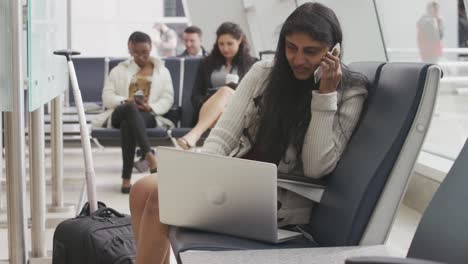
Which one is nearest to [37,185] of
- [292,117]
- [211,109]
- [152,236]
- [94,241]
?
[94,241]

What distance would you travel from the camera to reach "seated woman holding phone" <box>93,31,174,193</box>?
20.7 feet

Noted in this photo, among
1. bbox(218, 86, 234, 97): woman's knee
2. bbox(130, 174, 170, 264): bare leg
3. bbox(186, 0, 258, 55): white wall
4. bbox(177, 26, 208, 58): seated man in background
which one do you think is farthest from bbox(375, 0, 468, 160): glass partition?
bbox(186, 0, 258, 55): white wall

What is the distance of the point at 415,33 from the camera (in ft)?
18.7

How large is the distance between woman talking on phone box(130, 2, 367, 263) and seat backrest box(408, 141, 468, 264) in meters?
0.44

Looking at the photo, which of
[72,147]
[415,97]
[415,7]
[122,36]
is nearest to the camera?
[415,97]

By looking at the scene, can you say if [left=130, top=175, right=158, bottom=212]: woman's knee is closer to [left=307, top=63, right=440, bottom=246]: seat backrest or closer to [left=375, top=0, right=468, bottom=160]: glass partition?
[left=307, top=63, right=440, bottom=246]: seat backrest

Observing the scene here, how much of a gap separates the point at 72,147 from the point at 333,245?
6.95 meters

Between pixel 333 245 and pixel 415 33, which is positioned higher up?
pixel 415 33

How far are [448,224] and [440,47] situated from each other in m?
3.50

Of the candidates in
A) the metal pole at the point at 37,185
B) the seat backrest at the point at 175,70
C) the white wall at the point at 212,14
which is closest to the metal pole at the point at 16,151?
the metal pole at the point at 37,185

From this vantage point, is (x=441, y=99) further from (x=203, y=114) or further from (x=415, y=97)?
(x=415, y=97)

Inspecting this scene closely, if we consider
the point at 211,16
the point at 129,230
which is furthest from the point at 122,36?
the point at 129,230

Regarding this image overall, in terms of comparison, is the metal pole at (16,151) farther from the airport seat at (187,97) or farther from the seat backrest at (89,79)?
the seat backrest at (89,79)

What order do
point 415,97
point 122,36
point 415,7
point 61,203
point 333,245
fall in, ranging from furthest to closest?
1. point 122,36
2. point 415,7
3. point 61,203
4. point 333,245
5. point 415,97
